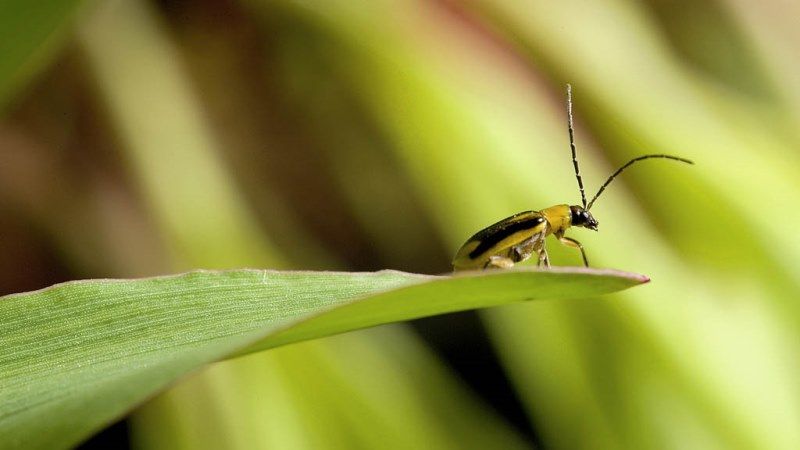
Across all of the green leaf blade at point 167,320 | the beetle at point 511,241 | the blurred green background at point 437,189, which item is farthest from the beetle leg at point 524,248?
the green leaf blade at point 167,320

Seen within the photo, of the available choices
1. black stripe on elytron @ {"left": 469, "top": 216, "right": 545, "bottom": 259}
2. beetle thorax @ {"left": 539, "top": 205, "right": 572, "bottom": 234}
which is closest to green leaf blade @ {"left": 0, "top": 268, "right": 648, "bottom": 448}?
black stripe on elytron @ {"left": 469, "top": 216, "right": 545, "bottom": 259}

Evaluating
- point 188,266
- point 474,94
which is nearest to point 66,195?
point 188,266

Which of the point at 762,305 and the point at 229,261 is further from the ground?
the point at 229,261

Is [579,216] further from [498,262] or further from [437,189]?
[437,189]

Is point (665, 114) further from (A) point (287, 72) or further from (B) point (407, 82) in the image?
(A) point (287, 72)

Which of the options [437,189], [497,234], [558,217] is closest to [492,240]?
[497,234]

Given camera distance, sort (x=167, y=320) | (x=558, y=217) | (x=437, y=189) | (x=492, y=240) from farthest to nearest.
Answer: (x=437, y=189) < (x=558, y=217) < (x=492, y=240) < (x=167, y=320)

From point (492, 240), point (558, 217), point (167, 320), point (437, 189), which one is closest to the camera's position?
point (167, 320)

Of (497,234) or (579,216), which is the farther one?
(579,216)

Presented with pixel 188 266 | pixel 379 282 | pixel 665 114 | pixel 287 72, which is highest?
pixel 287 72
